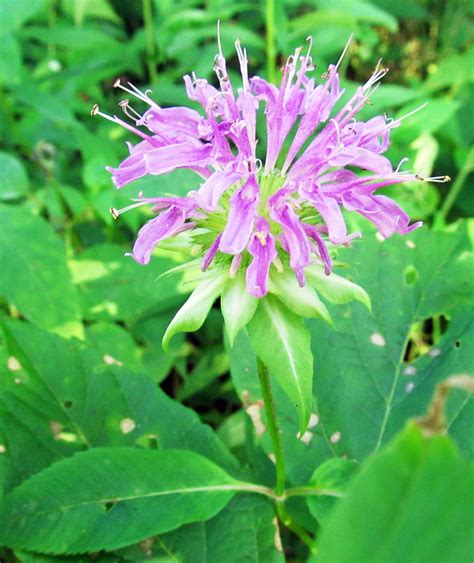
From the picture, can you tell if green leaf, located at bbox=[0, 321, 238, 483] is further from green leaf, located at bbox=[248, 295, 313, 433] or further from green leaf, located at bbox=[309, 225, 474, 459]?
green leaf, located at bbox=[248, 295, 313, 433]

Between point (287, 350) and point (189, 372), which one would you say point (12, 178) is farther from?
point (287, 350)

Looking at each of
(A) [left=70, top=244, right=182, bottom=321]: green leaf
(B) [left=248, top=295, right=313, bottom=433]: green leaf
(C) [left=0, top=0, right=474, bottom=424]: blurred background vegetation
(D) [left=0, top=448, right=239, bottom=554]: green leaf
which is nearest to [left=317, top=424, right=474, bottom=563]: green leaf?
(B) [left=248, top=295, right=313, bottom=433]: green leaf

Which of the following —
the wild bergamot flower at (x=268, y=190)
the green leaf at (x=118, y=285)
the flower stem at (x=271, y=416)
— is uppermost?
the wild bergamot flower at (x=268, y=190)

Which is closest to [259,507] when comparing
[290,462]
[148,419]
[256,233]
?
[290,462]

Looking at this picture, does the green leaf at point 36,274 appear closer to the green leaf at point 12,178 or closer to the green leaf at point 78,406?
the green leaf at point 12,178

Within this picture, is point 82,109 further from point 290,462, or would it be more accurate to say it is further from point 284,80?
point 290,462

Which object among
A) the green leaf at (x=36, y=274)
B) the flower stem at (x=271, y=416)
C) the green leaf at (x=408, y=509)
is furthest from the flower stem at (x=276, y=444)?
the green leaf at (x=36, y=274)

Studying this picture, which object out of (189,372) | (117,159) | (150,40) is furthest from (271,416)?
(150,40)
